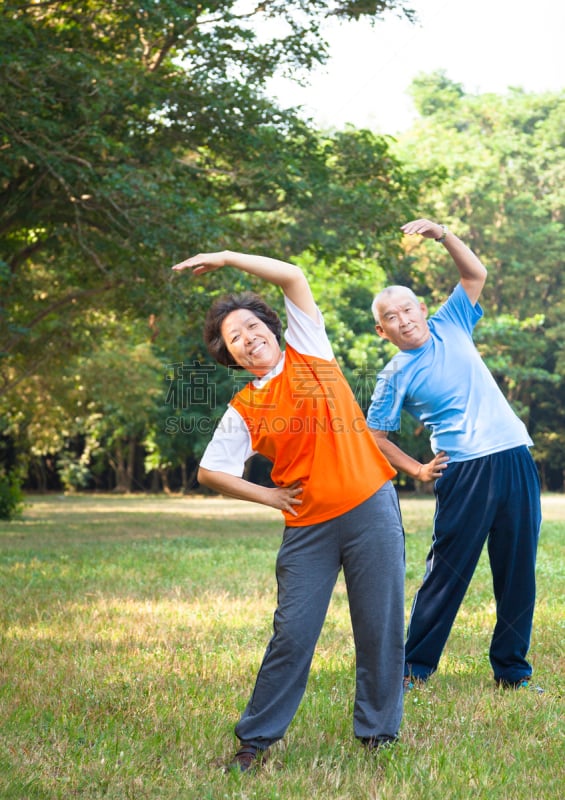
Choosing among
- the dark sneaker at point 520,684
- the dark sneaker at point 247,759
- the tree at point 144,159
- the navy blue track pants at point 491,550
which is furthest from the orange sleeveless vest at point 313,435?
the tree at point 144,159

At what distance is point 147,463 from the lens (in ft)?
134

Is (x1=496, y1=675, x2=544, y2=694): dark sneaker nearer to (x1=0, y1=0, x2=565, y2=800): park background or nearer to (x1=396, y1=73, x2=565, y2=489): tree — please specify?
(x1=0, y1=0, x2=565, y2=800): park background

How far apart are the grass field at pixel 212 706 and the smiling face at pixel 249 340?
1.68 m

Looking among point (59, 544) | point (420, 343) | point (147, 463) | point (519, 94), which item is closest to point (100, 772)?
point (420, 343)

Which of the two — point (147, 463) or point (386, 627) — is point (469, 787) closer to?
point (386, 627)

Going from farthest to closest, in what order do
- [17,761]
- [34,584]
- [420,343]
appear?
[34,584] < [420,343] < [17,761]

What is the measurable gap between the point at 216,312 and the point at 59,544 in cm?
1186

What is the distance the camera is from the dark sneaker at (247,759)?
3807mm

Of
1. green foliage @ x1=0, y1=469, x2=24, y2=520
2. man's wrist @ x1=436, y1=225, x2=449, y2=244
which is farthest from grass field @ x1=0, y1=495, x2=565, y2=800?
green foliage @ x1=0, y1=469, x2=24, y2=520

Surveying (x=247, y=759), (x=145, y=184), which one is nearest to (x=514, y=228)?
(x=145, y=184)

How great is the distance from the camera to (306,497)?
3834 millimetres

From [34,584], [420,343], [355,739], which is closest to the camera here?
[355,739]

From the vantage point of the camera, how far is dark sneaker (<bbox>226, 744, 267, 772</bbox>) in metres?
3.81

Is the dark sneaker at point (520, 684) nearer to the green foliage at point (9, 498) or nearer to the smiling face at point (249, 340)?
the smiling face at point (249, 340)
